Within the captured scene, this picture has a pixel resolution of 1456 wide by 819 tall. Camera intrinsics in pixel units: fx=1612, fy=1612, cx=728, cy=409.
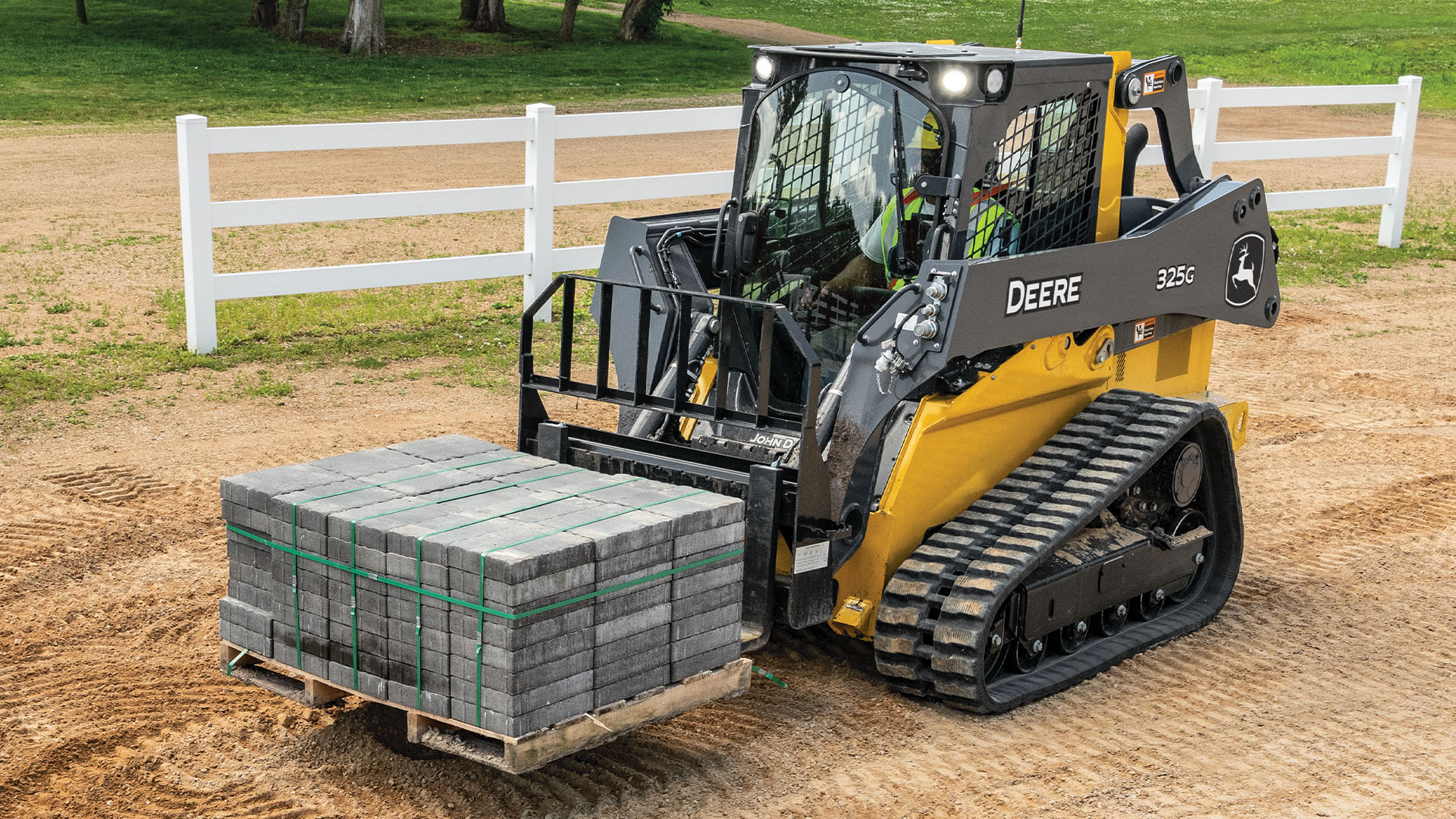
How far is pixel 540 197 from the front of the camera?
13578 millimetres

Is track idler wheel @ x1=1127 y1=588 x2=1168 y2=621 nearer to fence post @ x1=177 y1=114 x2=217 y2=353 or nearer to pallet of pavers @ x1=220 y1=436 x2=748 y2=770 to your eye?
pallet of pavers @ x1=220 y1=436 x2=748 y2=770

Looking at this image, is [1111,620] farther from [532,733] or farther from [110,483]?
[110,483]

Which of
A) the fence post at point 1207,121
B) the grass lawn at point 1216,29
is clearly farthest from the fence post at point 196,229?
the grass lawn at point 1216,29

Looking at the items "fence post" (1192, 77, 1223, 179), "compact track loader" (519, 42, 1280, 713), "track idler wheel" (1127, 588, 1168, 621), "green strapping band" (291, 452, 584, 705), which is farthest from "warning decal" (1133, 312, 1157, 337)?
"fence post" (1192, 77, 1223, 179)

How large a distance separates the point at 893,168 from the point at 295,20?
30.6 m

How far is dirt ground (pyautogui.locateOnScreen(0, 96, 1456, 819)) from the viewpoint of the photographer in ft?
20.1

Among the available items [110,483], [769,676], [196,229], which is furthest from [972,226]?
[196,229]

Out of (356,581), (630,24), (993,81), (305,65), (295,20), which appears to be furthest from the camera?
(630,24)

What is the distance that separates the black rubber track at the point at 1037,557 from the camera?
6699 millimetres

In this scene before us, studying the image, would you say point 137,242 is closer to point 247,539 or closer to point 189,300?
point 189,300

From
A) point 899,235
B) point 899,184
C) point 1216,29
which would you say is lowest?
point 899,235

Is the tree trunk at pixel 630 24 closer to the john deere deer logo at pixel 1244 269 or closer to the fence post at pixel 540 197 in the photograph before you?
the fence post at pixel 540 197

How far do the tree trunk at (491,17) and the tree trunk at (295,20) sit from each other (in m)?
4.90

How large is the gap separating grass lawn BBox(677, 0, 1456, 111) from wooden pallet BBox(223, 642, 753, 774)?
32848 mm
